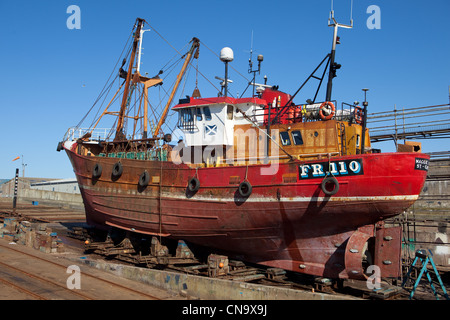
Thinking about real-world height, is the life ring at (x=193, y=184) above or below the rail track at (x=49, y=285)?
above

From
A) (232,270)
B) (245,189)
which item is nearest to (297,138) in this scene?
(245,189)

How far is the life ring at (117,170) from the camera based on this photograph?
17922 millimetres

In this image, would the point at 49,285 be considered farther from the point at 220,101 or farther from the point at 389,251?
the point at 389,251

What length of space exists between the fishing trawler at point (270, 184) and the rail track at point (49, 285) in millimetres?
4741

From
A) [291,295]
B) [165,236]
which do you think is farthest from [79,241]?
[291,295]

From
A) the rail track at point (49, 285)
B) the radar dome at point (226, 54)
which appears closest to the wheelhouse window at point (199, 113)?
the radar dome at point (226, 54)

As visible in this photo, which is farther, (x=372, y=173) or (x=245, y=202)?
(x=245, y=202)

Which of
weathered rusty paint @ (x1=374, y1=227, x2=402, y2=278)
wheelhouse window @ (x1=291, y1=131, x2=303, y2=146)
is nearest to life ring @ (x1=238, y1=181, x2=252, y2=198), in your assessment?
wheelhouse window @ (x1=291, y1=131, x2=303, y2=146)

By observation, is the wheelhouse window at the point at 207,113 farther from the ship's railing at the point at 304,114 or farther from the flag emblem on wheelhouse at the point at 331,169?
the flag emblem on wheelhouse at the point at 331,169

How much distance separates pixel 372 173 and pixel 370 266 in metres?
3.09

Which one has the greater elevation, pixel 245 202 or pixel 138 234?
pixel 245 202

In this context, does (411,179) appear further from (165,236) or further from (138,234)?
(138,234)
